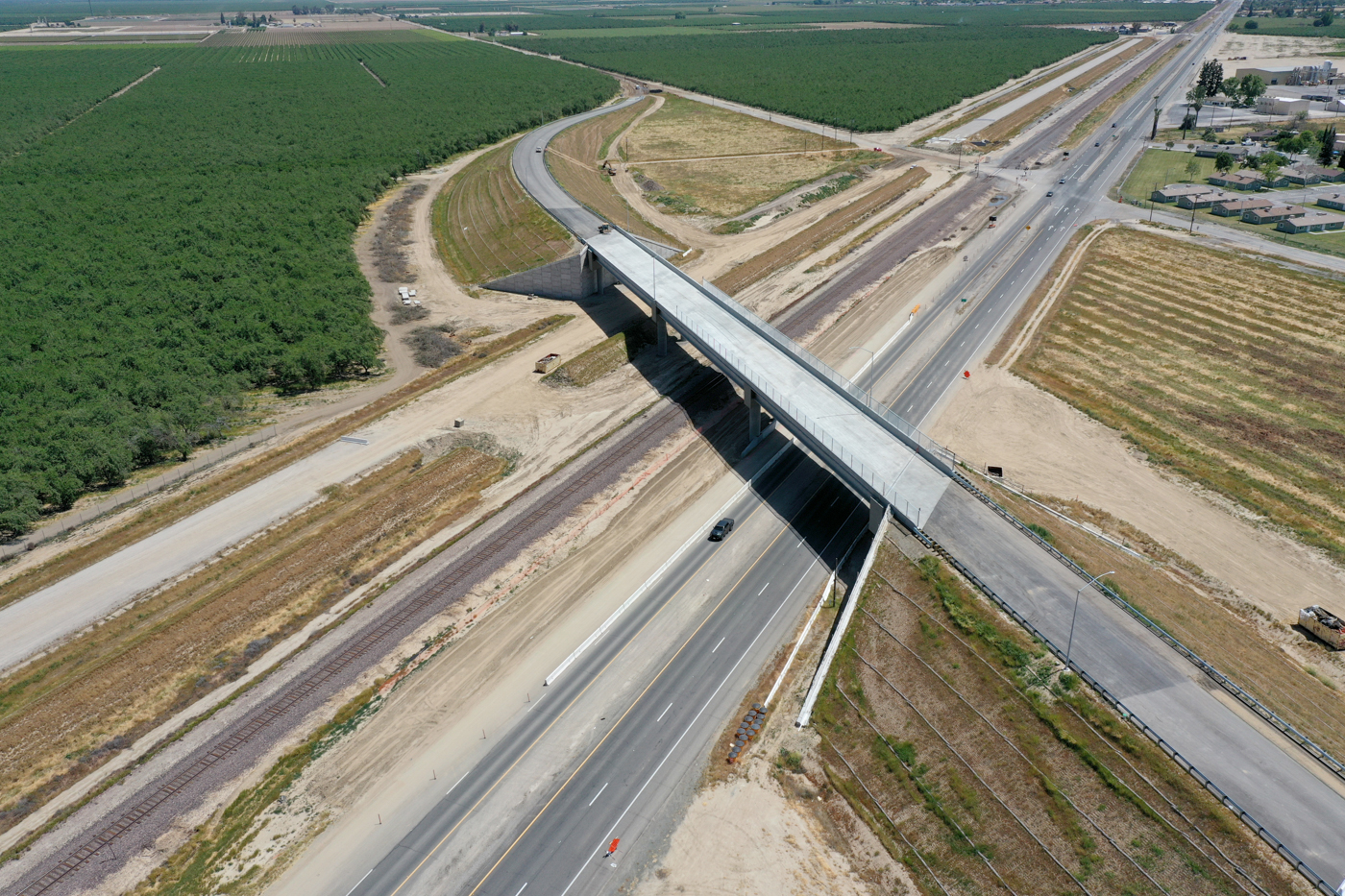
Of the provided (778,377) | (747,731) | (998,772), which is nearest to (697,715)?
(747,731)

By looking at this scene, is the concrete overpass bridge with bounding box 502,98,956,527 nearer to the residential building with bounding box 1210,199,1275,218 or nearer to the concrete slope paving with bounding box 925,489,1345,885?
the concrete slope paving with bounding box 925,489,1345,885

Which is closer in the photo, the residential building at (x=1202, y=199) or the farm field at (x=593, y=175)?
the farm field at (x=593, y=175)

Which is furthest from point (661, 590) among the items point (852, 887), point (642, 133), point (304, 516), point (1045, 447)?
point (642, 133)

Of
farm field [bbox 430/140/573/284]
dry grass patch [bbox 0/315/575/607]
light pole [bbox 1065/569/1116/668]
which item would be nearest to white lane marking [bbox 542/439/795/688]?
light pole [bbox 1065/569/1116/668]

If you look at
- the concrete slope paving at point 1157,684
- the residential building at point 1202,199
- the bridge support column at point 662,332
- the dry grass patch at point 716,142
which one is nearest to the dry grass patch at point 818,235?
the bridge support column at point 662,332

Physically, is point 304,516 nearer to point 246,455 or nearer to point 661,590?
point 246,455

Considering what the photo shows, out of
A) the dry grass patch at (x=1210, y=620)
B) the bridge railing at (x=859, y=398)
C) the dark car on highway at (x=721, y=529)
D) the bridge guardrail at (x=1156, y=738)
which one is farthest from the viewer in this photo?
the bridge railing at (x=859, y=398)

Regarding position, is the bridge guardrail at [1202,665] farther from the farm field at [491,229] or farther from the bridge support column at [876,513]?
the farm field at [491,229]

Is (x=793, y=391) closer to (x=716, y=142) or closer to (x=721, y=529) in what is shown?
(x=721, y=529)
